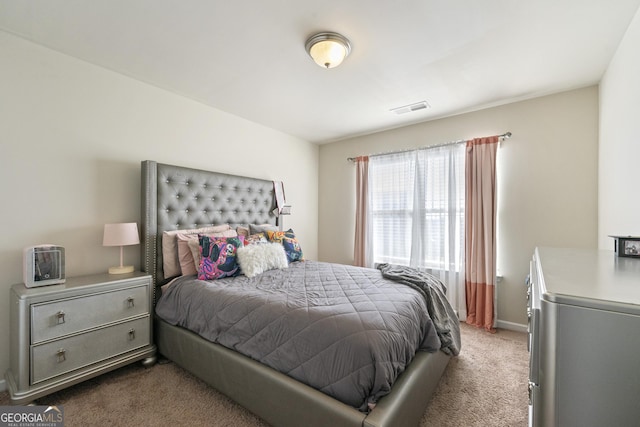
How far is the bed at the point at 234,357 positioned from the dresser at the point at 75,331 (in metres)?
0.21

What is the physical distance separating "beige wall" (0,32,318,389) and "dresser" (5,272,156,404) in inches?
14.2

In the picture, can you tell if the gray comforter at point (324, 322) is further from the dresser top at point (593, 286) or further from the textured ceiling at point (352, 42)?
the textured ceiling at point (352, 42)

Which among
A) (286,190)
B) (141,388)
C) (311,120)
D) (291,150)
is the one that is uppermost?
(311,120)

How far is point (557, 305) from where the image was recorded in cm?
60

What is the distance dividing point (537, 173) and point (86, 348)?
413cm

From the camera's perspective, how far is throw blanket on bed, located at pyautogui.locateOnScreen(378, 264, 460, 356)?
1869mm

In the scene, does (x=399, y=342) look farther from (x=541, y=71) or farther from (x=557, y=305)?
(x=541, y=71)

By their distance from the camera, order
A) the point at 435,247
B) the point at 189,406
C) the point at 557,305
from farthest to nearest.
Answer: the point at 435,247 < the point at 189,406 < the point at 557,305

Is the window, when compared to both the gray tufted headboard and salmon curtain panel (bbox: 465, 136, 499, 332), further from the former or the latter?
the gray tufted headboard

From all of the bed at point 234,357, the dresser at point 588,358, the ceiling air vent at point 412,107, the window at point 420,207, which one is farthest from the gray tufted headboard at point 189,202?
the dresser at point 588,358

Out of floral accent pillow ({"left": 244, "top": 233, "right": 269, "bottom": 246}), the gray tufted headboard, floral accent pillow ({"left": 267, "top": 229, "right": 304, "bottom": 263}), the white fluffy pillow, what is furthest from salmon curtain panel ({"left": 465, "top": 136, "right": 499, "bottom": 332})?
the gray tufted headboard

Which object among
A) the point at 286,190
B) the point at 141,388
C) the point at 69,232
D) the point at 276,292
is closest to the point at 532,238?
the point at 276,292

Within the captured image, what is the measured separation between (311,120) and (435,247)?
2230 mm

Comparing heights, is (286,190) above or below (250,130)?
below
